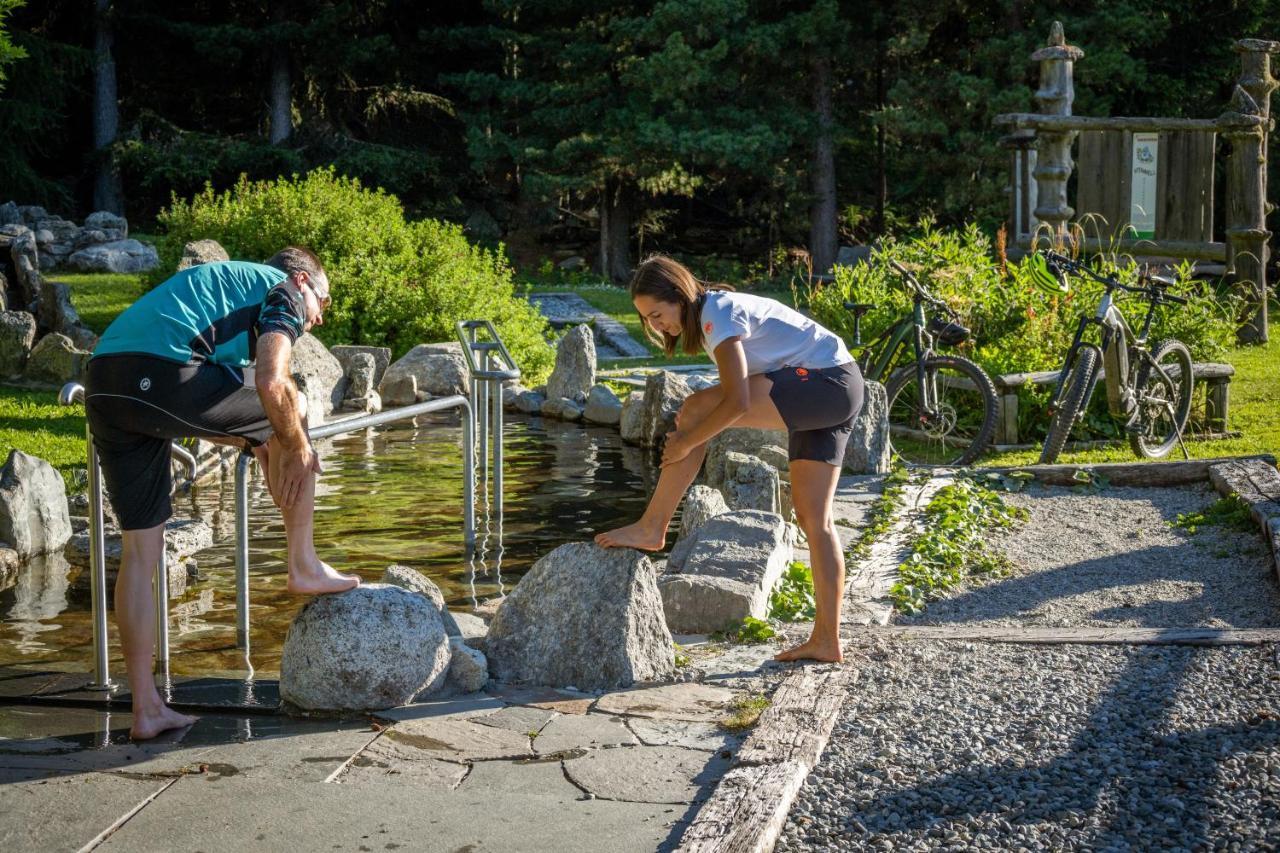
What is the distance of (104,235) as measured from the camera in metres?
22.3

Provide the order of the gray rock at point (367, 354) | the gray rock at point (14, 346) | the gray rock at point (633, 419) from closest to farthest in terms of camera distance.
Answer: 1. the gray rock at point (633, 419)
2. the gray rock at point (14, 346)
3. the gray rock at point (367, 354)

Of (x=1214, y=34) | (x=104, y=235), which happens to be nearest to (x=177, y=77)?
(x=104, y=235)

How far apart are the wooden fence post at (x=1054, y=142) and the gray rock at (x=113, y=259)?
12.7m

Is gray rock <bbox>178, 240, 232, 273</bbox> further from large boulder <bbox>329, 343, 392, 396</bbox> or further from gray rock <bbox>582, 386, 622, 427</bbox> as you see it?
gray rock <bbox>582, 386, 622, 427</bbox>

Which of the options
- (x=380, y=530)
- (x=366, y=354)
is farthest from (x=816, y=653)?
(x=366, y=354)

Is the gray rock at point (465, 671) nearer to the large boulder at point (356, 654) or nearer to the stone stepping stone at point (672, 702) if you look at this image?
the large boulder at point (356, 654)

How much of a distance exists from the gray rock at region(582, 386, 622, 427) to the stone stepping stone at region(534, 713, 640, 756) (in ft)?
27.3

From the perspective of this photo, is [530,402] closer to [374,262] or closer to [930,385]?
[374,262]

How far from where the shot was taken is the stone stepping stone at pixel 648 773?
397 cm

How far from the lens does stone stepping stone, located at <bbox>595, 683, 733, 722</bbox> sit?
4.68 metres

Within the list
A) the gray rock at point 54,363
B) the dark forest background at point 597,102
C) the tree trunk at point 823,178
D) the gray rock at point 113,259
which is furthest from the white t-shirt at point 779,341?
the tree trunk at point 823,178

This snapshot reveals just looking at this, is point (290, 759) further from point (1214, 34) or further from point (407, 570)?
point (1214, 34)

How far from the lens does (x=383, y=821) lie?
3.74m

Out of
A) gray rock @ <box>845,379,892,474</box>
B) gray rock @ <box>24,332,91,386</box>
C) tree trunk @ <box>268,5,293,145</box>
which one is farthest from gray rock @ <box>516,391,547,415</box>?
tree trunk @ <box>268,5,293,145</box>
